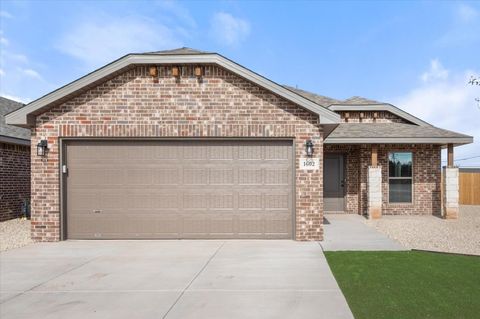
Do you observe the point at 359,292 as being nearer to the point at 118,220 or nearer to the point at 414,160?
the point at 118,220

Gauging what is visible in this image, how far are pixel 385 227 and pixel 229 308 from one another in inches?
330

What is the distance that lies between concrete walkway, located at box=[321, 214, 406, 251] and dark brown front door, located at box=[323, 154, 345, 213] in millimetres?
2126

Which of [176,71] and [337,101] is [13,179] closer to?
[176,71]

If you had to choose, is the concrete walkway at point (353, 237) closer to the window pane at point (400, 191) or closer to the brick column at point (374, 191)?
the brick column at point (374, 191)

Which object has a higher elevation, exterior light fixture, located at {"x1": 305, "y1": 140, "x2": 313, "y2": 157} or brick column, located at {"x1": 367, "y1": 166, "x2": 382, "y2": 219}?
exterior light fixture, located at {"x1": 305, "y1": 140, "x2": 313, "y2": 157}

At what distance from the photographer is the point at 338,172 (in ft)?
50.8

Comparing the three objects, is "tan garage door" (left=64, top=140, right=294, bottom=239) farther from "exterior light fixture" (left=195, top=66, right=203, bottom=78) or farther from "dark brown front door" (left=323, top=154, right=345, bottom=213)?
"dark brown front door" (left=323, top=154, right=345, bottom=213)

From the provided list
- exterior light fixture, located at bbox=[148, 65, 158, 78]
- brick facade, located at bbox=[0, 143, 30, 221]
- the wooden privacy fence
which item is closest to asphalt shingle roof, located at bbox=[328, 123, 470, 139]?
exterior light fixture, located at bbox=[148, 65, 158, 78]

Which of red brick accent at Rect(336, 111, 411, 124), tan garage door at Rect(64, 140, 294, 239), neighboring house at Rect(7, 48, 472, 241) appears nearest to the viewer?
neighboring house at Rect(7, 48, 472, 241)

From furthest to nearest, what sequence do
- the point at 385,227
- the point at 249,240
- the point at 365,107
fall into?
1. the point at 365,107
2. the point at 385,227
3. the point at 249,240

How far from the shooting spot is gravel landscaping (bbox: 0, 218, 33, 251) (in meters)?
9.63

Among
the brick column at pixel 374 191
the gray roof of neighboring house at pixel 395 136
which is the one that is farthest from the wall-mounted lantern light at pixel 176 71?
the brick column at pixel 374 191

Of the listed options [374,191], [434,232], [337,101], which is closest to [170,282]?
[434,232]

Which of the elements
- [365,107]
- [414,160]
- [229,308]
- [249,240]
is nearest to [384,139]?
[414,160]
